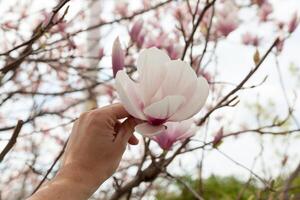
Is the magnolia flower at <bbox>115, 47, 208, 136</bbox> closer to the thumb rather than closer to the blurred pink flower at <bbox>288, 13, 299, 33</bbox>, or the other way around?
the thumb

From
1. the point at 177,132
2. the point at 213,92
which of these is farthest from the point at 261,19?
the point at 177,132

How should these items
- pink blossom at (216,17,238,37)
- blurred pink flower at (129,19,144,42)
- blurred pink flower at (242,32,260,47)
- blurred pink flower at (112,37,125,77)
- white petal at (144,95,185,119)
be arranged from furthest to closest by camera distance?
blurred pink flower at (242,32,260,47), pink blossom at (216,17,238,37), blurred pink flower at (129,19,144,42), blurred pink flower at (112,37,125,77), white petal at (144,95,185,119)

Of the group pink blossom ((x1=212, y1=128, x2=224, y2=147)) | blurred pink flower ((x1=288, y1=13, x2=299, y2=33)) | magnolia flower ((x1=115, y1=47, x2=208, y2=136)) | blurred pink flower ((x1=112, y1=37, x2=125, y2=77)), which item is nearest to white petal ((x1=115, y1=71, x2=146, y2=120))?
magnolia flower ((x1=115, y1=47, x2=208, y2=136))

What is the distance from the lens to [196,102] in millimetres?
862

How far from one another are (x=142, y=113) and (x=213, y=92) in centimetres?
165

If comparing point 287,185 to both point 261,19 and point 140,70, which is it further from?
point 261,19

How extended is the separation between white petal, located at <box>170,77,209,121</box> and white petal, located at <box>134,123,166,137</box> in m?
0.04

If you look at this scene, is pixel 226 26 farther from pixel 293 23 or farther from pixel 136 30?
pixel 136 30

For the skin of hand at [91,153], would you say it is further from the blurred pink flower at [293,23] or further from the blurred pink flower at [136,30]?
the blurred pink flower at [293,23]

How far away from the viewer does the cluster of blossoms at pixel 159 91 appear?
837 millimetres

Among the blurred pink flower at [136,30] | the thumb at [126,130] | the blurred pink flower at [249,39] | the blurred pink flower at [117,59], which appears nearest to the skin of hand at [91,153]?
the thumb at [126,130]

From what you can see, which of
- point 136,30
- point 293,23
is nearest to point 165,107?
point 136,30

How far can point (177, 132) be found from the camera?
1173 millimetres

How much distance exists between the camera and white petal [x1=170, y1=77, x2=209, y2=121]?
33.9 inches
